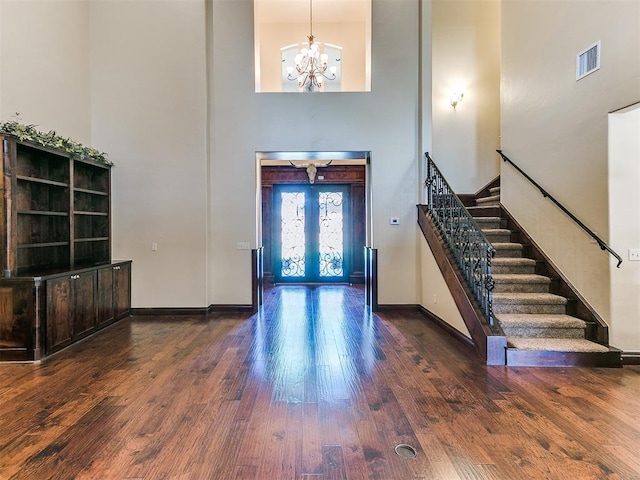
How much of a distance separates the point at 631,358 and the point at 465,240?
195 cm

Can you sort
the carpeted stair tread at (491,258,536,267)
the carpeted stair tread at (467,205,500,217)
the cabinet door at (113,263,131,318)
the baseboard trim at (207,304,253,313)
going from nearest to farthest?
the carpeted stair tread at (491,258,536,267) < the cabinet door at (113,263,131,318) < the carpeted stair tread at (467,205,500,217) < the baseboard trim at (207,304,253,313)

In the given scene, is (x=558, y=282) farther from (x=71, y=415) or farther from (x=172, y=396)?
(x=71, y=415)

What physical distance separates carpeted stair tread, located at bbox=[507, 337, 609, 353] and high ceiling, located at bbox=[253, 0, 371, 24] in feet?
22.4

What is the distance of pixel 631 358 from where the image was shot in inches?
128

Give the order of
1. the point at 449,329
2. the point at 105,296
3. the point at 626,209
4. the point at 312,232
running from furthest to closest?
the point at 312,232 → the point at 105,296 → the point at 449,329 → the point at 626,209

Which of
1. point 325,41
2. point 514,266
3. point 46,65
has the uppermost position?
point 325,41

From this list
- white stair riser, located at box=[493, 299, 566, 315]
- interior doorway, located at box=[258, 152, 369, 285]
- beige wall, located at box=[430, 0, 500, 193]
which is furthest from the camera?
interior doorway, located at box=[258, 152, 369, 285]

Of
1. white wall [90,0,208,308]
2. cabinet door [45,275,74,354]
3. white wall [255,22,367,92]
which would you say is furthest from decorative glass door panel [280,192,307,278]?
cabinet door [45,275,74,354]

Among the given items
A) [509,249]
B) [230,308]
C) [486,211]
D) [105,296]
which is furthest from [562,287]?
[105,296]

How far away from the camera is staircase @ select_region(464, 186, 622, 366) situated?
128 inches

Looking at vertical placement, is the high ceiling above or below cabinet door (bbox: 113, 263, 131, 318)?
above

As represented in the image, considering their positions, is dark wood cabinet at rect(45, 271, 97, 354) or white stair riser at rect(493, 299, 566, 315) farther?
white stair riser at rect(493, 299, 566, 315)

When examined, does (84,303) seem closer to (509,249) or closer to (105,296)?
(105,296)

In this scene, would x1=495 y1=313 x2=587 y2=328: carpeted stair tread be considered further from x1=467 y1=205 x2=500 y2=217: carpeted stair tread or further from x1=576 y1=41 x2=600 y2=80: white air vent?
x1=576 y1=41 x2=600 y2=80: white air vent
